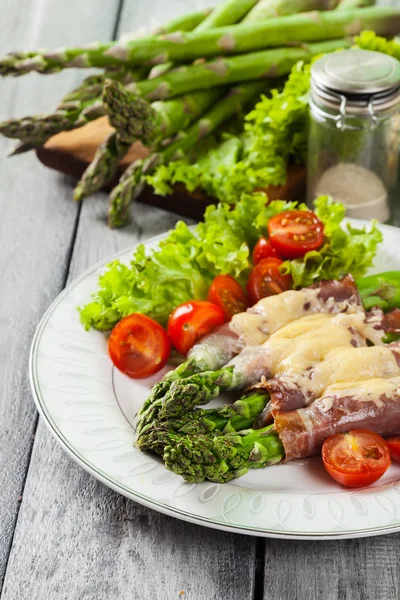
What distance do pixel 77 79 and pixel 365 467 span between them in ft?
13.3

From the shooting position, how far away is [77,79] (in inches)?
241

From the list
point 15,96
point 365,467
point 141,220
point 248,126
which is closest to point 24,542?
point 365,467

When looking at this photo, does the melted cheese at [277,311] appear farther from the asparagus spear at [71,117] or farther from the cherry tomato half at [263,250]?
the asparagus spear at [71,117]

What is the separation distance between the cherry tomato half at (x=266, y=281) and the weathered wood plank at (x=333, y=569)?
1.16 meters

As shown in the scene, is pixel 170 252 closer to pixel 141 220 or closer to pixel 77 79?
pixel 141 220

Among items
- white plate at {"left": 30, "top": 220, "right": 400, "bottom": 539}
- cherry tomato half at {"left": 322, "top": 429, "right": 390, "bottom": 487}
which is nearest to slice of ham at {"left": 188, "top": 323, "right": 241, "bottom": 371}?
white plate at {"left": 30, "top": 220, "right": 400, "bottom": 539}

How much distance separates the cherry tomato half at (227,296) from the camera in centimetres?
376

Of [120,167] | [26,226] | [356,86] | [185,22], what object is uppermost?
[356,86]

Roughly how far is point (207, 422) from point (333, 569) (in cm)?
65

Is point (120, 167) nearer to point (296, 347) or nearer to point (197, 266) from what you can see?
point (197, 266)

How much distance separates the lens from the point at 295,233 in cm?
389

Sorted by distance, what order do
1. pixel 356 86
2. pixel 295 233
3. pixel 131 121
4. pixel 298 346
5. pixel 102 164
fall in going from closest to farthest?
pixel 298 346 → pixel 295 233 → pixel 356 86 → pixel 131 121 → pixel 102 164

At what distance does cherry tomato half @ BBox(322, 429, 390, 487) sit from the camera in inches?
116

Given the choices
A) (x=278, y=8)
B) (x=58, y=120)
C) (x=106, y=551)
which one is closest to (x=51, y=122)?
(x=58, y=120)
